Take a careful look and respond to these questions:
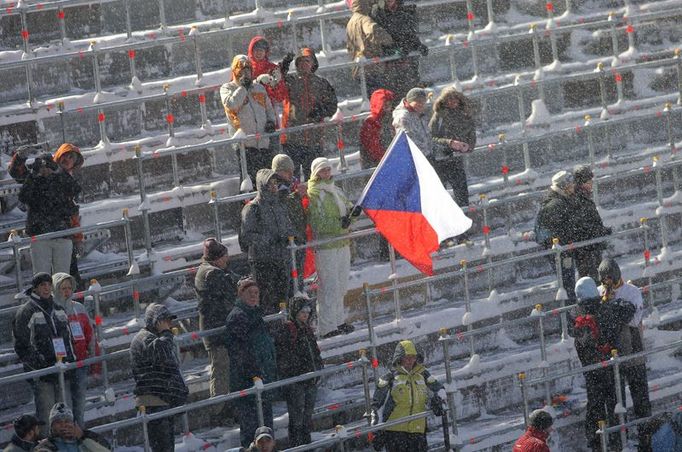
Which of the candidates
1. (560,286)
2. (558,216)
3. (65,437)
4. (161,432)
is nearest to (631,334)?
(560,286)

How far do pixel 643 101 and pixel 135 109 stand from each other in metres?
6.28

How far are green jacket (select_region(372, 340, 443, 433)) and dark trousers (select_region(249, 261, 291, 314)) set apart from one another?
55.8 inches

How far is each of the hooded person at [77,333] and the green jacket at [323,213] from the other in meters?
2.59

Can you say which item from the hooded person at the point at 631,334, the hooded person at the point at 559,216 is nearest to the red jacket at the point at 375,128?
the hooded person at the point at 559,216

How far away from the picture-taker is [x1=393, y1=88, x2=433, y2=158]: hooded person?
1808 centimetres

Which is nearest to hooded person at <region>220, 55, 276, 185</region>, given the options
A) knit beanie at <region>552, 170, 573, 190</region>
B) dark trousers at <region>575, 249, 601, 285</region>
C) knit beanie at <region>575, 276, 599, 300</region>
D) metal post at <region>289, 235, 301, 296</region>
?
metal post at <region>289, 235, 301, 296</region>

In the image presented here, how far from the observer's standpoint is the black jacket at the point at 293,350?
15562mm

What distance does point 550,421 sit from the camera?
15.4 meters

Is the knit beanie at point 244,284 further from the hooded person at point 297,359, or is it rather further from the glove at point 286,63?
the glove at point 286,63

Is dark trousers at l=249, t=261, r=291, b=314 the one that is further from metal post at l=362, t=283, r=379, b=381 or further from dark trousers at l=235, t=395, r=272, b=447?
dark trousers at l=235, t=395, r=272, b=447

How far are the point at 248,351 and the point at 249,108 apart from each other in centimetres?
328

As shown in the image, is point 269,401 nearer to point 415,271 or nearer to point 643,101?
point 415,271

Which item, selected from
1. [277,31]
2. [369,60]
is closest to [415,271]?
[369,60]

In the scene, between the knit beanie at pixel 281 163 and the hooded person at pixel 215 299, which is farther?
the knit beanie at pixel 281 163
